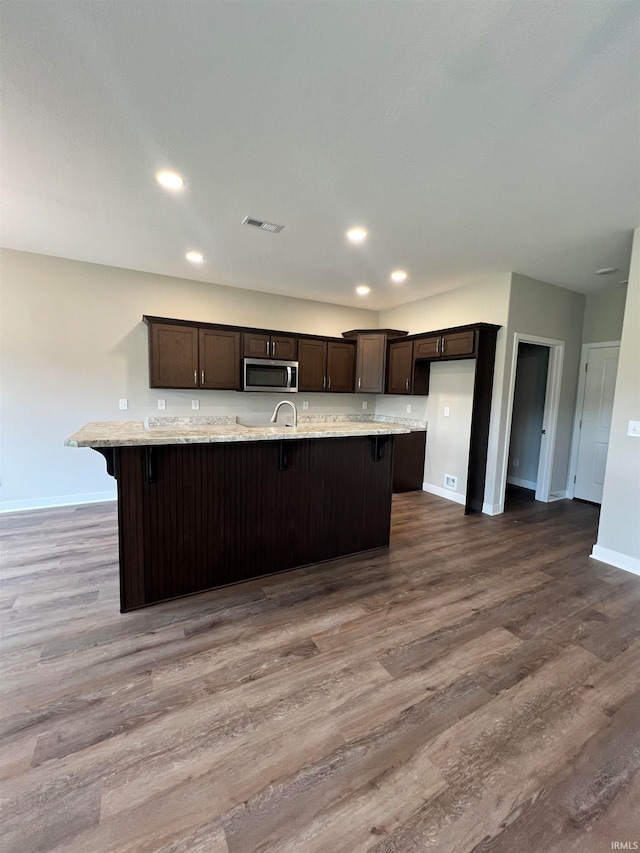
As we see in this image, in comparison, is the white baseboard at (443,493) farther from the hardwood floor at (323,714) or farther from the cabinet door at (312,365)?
the cabinet door at (312,365)

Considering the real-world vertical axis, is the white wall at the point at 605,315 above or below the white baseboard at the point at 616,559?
above

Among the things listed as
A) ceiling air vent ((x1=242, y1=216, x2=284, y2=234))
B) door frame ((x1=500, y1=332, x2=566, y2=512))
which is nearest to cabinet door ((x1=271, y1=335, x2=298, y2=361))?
ceiling air vent ((x1=242, y1=216, x2=284, y2=234))

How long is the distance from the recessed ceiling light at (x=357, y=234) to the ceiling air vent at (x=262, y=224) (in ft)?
1.95

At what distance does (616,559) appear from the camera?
3.01 metres

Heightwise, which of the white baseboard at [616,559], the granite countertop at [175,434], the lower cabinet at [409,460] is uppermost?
the granite countertop at [175,434]

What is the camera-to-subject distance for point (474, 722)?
5.00ft

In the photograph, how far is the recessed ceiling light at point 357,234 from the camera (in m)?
3.01

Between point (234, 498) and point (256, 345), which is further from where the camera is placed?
point (256, 345)

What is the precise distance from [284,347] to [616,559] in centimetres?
419

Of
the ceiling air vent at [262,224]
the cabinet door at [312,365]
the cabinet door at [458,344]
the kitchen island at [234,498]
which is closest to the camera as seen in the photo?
the kitchen island at [234,498]

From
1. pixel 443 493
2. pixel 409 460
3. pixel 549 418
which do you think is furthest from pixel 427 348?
pixel 443 493

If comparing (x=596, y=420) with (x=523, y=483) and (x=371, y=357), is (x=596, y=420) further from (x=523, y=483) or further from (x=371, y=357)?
(x=371, y=357)

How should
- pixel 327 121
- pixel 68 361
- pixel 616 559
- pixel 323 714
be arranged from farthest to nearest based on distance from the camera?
1. pixel 68 361
2. pixel 616 559
3. pixel 327 121
4. pixel 323 714

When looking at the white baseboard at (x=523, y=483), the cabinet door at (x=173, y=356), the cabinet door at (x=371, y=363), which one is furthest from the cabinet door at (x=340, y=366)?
the white baseboard at (x=523, y=483)
